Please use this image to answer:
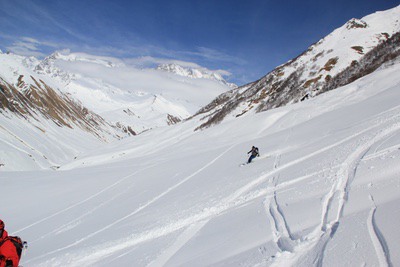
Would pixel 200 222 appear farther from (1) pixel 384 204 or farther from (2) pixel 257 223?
(1) pixel 384 204

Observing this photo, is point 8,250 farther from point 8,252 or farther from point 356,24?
point 356,24

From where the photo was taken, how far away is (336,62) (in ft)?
208

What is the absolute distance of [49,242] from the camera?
12969mm

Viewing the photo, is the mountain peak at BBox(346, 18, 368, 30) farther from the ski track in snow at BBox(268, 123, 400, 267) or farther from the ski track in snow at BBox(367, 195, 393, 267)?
the ski track in snow at BBox(367, 195, 393, 267)

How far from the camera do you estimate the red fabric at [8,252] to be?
769cm

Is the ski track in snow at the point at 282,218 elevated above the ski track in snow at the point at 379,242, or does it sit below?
above

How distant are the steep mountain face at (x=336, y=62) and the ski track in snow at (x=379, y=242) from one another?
53.0 m

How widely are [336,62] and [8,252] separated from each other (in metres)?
67.7

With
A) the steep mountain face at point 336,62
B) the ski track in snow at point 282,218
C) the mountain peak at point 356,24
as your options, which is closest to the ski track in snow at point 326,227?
the ski track in snow at point 282,218

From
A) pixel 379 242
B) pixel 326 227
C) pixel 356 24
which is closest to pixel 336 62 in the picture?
pixel 356 24

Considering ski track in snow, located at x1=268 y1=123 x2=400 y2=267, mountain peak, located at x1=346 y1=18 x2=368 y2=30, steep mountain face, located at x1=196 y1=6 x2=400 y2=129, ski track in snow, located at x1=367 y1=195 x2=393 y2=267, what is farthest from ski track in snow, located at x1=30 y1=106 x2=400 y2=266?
mountain peak, located at x1=346 y1=18 x2=368 y2=30

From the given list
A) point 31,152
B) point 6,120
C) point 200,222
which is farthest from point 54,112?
point 200,222

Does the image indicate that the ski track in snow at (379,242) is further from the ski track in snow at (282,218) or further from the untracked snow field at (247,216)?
the ski track in snow at (282,218)

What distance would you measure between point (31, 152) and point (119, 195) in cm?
9841
